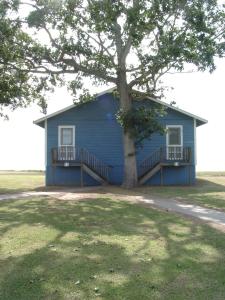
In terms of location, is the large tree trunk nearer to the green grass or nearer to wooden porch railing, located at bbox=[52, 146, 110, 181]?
Answer: wooden porch railing, located at bbox=[52, 146, 110, 181]

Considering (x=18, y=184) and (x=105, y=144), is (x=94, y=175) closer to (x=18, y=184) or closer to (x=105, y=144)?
(x=105, y=144)

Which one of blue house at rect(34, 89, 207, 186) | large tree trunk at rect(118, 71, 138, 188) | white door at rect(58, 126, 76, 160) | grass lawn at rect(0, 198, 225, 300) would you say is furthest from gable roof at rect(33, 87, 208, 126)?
grass lawn at rect(0, 198, 225, 300)

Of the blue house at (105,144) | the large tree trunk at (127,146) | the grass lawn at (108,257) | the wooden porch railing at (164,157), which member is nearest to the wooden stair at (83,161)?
the blue house at (105,144)

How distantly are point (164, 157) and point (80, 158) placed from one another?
17.8 feet

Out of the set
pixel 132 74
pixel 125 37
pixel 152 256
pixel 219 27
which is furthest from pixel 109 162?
pixel 152 256

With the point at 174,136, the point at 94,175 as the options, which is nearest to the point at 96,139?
the point at 94,175

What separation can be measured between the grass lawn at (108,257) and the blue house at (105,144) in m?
16.5

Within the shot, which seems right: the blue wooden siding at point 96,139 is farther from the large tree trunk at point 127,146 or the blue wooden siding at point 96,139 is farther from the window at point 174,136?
the large tree trunk at point 127,146

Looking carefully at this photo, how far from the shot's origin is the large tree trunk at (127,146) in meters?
27.5

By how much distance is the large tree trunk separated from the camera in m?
27.5

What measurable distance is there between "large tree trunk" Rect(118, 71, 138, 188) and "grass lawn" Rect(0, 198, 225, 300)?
12846 millimetres

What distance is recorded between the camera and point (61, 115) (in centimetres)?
3203

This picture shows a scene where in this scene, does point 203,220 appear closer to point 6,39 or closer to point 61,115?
point 6,39

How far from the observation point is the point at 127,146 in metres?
27.8
